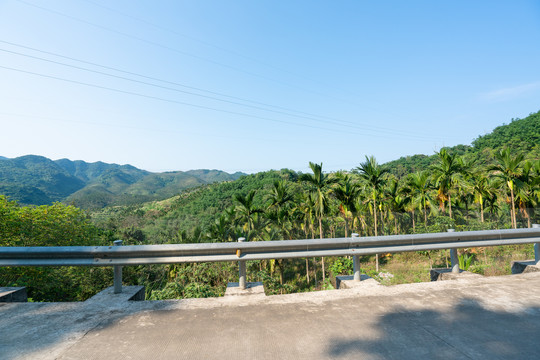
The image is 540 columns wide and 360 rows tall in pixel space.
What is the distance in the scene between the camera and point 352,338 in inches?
109

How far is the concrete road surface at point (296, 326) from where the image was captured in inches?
100

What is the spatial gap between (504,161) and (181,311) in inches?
1037

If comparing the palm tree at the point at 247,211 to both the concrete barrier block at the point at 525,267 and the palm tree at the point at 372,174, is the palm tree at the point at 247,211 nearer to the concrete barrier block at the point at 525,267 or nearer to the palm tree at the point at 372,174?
the palm tree at the point at 372,174

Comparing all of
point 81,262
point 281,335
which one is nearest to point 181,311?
point 281,335

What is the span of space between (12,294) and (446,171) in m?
26.3

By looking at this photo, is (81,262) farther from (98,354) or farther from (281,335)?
(281,335)

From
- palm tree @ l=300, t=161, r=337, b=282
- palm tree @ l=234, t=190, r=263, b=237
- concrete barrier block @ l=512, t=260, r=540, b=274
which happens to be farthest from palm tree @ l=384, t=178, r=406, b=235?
concrete barrier block @ l=512, t=260, r=540, b=274

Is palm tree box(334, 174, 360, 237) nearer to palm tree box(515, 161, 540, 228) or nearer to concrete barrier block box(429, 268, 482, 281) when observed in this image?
palm tree box(515, 161, 540, 228)

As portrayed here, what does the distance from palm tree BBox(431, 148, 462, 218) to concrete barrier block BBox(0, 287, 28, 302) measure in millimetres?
25473

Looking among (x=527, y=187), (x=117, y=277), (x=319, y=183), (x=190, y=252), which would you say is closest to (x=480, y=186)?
(x=527, y=187)

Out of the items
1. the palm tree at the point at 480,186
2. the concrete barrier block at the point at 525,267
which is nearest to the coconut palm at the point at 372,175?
the palm tree at the point at 480,186

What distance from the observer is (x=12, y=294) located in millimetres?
3984

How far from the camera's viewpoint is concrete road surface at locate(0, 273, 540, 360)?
255cm

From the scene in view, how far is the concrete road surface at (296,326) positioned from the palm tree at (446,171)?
71.4 feet
